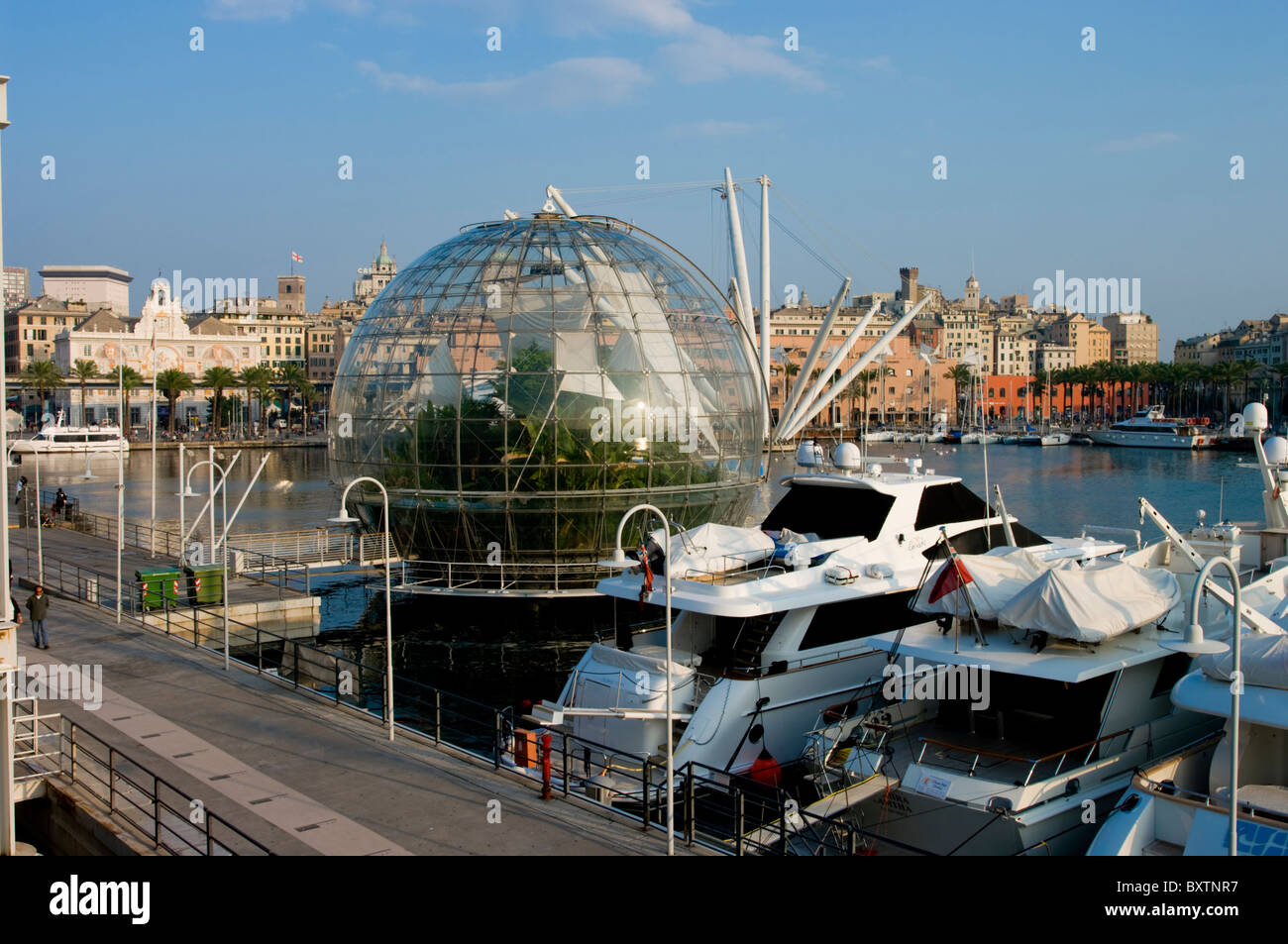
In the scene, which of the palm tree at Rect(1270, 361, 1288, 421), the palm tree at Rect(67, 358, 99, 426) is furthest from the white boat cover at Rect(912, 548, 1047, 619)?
the palm tree at Rect(1270, 361, 1288, 421)

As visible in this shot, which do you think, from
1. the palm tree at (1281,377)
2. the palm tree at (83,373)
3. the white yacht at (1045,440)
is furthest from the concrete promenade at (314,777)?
the palm tree at (1281,377)

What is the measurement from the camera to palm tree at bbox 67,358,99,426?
14350 cm

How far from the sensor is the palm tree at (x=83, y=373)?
471 ft

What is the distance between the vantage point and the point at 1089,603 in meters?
18.7

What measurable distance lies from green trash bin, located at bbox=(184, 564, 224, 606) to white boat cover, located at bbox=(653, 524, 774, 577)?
1323cm

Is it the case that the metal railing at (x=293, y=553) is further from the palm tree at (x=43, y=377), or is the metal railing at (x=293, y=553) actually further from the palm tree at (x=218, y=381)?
the palm tree at (x=43, y=377)

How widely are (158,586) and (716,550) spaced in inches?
598

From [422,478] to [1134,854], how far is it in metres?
23.2

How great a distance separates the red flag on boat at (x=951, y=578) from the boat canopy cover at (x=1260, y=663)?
412 centimetres

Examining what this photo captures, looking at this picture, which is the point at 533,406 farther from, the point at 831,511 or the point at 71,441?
the point at 71,441

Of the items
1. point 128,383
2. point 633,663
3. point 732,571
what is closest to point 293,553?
point 732,571

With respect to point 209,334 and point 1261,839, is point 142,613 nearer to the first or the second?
point 1261,839

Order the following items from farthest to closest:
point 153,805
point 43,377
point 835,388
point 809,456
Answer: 1. point 43,377
2. point 835,388
3. point 809,456
4. point 153,805

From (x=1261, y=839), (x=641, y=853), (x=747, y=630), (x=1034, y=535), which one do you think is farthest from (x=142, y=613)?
(x=1261, y=839)
